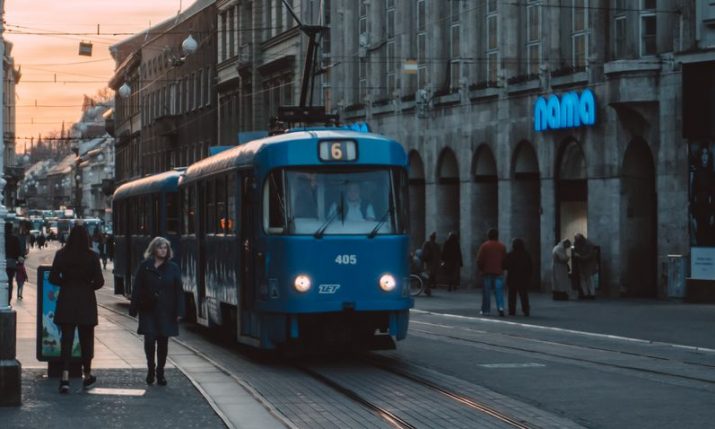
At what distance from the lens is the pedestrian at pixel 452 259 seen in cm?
4683

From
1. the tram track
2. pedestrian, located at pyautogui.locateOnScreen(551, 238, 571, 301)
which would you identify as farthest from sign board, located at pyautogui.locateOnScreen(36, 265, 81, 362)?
pedestrian, located at pyautogui.locateOnScreen(551, 238, 571, 301)

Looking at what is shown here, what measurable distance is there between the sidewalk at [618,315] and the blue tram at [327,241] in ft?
19.5

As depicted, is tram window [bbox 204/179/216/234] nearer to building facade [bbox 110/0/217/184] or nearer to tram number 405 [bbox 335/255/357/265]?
tram number 405 [bbox 335/255/357/265]

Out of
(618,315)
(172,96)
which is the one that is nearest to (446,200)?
(618,315)

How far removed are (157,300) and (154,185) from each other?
15.8 metres

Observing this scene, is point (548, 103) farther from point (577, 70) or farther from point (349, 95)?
point (349, 95)

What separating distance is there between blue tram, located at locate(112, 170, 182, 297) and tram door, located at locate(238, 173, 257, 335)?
775 centimetres

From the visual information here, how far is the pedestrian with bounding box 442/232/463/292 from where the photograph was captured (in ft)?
154

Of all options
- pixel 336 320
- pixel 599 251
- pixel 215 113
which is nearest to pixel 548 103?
pixel 599 251

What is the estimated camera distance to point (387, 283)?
763 inches

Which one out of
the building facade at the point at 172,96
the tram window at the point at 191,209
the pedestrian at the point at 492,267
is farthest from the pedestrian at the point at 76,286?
the building facade at the point at 172,96

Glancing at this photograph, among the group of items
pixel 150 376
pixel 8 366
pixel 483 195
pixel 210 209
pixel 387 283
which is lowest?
pixel 150 376

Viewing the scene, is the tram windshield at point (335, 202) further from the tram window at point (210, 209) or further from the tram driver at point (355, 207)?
the tram window at point (210, 209)

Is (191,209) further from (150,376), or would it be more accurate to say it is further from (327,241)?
(150,376)
